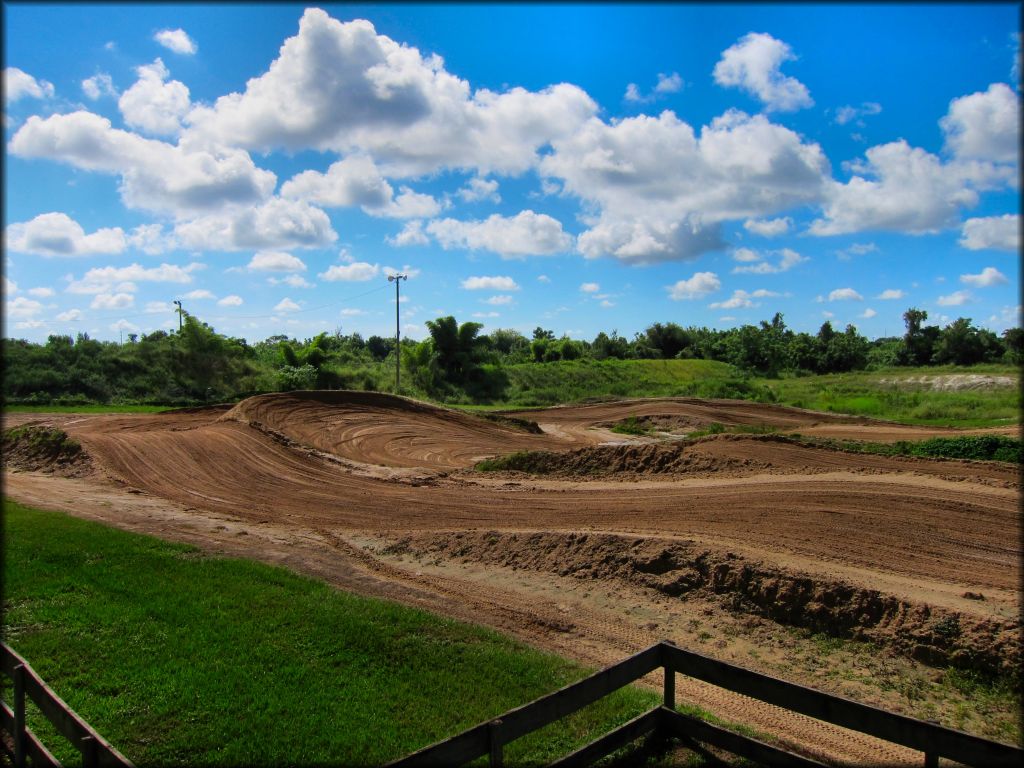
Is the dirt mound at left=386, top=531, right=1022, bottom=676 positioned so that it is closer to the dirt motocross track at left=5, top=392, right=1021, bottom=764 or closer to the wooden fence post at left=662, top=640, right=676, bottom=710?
the dirt motocross track at left=5, top=392, right=1021, bottom=764

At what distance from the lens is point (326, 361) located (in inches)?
1809

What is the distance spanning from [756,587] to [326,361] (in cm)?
3924

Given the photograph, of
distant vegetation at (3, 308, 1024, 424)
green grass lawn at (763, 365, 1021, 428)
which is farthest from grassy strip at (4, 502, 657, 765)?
green grass lawn at (763, 365, 1021, 428)

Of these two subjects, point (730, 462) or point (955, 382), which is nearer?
point (730, 462)

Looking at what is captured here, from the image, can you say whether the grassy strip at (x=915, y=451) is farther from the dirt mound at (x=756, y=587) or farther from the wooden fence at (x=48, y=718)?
the wooden fence at (x=48, y=718)

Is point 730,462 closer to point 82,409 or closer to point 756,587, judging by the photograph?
point 756,587

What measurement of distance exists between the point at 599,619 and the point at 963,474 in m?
11.2

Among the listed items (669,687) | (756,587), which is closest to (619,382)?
(756,587)

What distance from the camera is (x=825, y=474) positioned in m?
17.0

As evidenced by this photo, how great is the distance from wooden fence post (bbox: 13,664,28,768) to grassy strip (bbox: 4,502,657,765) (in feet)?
3.74

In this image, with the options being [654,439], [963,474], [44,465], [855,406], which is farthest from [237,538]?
[855,406]

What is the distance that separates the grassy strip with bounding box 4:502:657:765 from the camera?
6.34m

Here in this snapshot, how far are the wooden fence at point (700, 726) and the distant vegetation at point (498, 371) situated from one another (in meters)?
20.8

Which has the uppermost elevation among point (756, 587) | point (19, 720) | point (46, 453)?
point (19, 720)
